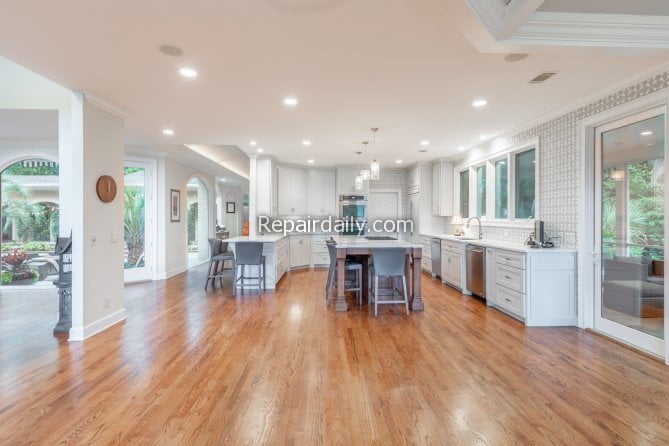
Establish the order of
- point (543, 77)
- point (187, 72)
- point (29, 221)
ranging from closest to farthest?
point (187, 72), point (543, 77), point (29, 221)

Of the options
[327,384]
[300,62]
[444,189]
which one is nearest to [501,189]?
[444,189]

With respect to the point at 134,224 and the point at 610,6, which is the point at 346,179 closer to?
the point at 134,224

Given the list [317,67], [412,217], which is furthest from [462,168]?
[317,67]

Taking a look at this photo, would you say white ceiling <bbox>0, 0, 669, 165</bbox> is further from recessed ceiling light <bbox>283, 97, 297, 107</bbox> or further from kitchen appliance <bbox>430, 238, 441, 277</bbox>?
A: kitchen appliance <bbox>430, 238, 441, 277</bbox>

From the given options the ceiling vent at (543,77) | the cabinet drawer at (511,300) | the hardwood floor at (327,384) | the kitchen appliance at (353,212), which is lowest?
the hardwood floor at (327,384)

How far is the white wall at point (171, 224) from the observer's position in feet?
21.4

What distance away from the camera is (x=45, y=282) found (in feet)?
18.4

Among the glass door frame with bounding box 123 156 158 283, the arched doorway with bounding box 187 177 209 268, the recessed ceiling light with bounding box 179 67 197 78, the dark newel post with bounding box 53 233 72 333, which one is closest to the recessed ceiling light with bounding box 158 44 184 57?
the recessed ceiling light with bounding box 179 67 197 78

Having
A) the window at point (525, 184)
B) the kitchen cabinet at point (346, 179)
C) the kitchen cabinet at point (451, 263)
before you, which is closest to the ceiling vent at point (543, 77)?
the window at point (525, 184)

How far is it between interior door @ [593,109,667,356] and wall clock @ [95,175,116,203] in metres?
5.46

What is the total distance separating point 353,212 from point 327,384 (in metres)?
5.95

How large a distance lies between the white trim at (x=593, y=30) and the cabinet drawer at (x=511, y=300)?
2.63 m

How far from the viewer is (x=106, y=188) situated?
11.9ft

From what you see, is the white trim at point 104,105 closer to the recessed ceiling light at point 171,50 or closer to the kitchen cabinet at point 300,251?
the recessed ceiling light at point 171,50
